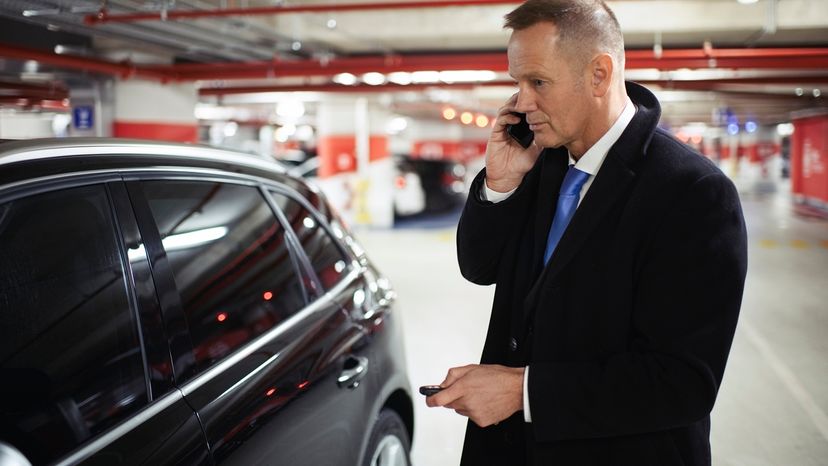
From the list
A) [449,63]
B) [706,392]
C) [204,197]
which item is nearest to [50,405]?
[204,197]

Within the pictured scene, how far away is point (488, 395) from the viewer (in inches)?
56.4

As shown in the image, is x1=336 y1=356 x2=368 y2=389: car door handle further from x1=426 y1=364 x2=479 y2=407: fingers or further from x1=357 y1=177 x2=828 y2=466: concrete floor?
x1=357 y1=177 x2=828 y2=466: concrete floor

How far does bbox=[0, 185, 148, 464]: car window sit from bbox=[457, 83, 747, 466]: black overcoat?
0.88 metres

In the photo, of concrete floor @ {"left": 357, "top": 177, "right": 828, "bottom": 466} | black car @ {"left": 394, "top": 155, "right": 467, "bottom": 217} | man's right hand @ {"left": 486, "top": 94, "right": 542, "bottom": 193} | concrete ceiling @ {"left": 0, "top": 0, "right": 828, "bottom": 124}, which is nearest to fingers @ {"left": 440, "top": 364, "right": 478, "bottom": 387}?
man's right hand @ {"left": 486, "top": 94, "right": 542, "bottom": 193}

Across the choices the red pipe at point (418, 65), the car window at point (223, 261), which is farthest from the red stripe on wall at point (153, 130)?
the car window at point (223, 261)

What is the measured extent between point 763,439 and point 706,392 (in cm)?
322

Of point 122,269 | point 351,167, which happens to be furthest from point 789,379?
point 351,167

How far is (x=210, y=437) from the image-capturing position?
161 centimetres

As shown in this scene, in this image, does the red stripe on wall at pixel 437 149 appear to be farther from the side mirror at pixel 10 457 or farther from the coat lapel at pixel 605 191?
the side mirror at pixel 10 457

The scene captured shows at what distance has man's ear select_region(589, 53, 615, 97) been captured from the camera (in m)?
1.46

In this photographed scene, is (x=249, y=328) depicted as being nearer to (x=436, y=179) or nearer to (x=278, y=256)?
(x=278, y=256)

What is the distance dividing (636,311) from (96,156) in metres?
1.29

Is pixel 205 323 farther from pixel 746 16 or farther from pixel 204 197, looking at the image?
pixel 746 16

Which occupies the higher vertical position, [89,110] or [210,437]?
[89,110]
